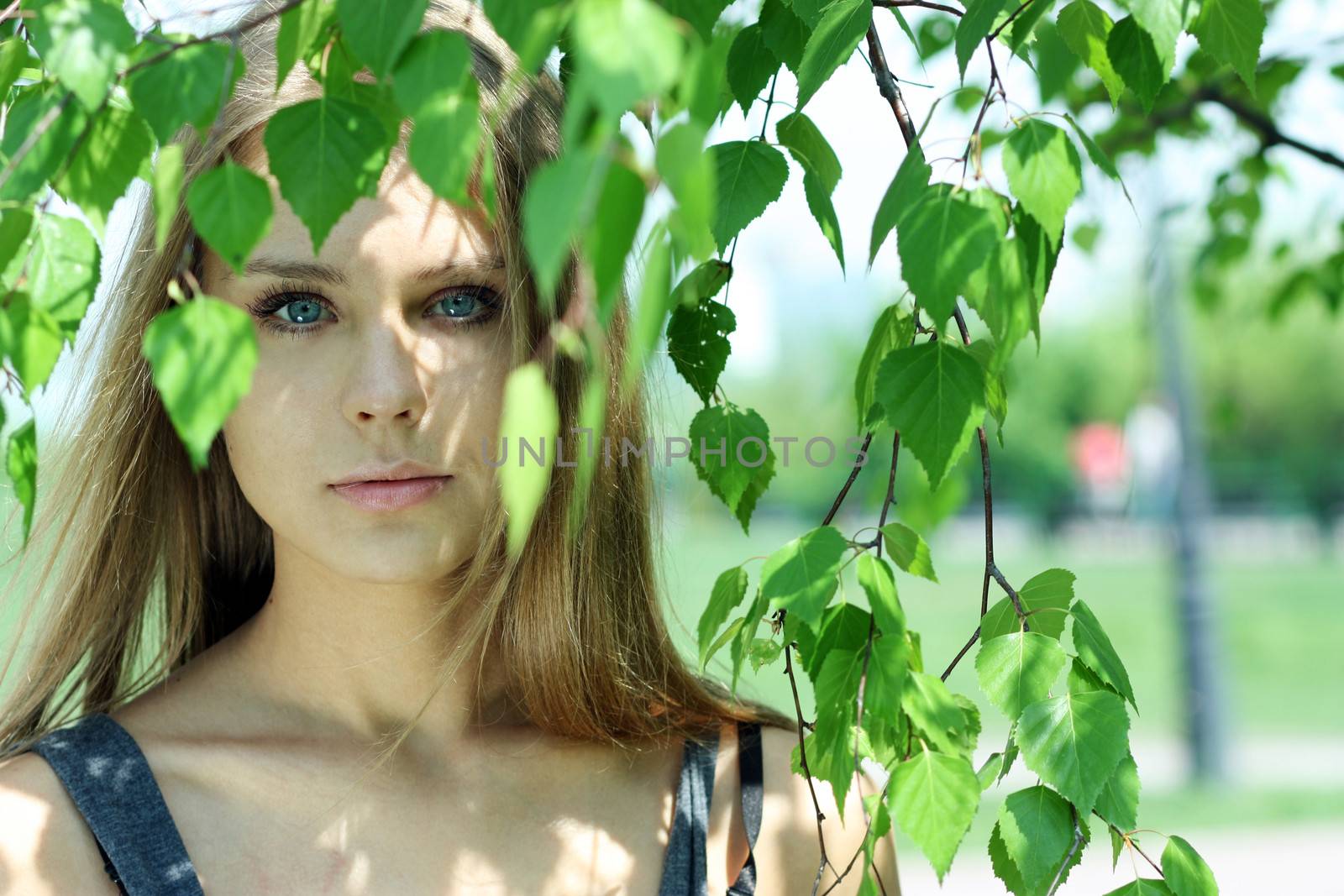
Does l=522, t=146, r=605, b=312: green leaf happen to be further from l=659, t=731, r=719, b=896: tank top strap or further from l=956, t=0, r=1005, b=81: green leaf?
l=659, t=731, r=719, b=896: tank top strap

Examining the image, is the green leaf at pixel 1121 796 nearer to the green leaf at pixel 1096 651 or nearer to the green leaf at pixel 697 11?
the green leaf at pixel 1096 651

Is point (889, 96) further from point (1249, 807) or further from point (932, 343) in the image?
point (1249, 807)

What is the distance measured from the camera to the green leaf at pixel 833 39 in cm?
90

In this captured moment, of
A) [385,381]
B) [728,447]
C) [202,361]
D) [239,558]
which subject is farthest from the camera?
[239,558]

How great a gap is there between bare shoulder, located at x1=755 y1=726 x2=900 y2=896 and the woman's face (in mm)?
518

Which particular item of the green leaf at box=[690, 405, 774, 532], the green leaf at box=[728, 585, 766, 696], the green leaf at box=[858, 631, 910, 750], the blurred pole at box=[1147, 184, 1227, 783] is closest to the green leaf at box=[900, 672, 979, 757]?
the green leaf at box=[858, 631, 910, 750]

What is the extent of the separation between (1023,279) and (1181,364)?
6.67 meters

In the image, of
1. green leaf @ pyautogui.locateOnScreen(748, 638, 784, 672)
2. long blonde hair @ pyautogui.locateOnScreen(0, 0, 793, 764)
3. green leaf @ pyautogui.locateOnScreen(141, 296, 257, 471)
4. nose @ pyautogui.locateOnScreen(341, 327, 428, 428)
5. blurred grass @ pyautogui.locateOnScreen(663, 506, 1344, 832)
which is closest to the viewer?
green leaf @ pyautogui.locateOnScreen(141, 296, 257, 471)

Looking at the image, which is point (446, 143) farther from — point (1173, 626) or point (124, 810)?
point (1173, 626)

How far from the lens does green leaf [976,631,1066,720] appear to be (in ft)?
3.02

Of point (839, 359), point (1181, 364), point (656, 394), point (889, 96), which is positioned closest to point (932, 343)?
point (889, 96)

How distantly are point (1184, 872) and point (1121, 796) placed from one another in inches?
2.9

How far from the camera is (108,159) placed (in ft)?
2.49

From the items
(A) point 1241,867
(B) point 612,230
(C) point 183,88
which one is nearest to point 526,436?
(B) point 612,230
